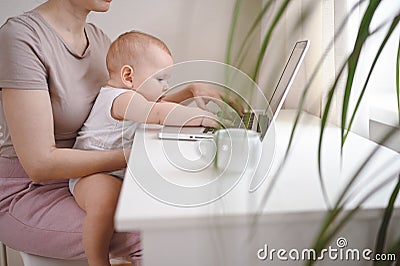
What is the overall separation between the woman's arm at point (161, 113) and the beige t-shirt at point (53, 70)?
174 mm

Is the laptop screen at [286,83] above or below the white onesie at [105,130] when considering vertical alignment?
above

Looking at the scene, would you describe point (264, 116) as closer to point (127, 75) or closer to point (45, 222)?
point (127, 75)

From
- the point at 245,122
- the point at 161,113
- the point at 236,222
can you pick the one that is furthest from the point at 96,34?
the point at 236,222

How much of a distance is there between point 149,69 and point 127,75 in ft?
0.20

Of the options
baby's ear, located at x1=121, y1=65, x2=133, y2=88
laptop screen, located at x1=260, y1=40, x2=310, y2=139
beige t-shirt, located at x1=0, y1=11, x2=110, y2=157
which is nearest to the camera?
laptop screen, located at x1=260, y1=40, x2=310, y2=139

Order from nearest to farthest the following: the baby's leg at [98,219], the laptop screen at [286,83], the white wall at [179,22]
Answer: the laptop screen at [286,83] → the baby's leg at [98,219] → the white wall at [179,22]

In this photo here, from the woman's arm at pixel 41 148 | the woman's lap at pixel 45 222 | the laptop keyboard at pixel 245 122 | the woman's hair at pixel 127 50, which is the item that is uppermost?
the woman's hair at pixel 127 50

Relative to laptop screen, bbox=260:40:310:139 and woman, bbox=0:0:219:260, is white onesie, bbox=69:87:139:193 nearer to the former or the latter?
woman, bbox=0:0:219:260

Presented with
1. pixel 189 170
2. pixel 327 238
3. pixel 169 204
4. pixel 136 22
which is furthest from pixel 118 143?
pixel 327 238

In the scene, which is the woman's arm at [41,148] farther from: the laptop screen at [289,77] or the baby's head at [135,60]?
the laptop screen at [289,77]

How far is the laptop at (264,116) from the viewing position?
1026mm

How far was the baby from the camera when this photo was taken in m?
1.23

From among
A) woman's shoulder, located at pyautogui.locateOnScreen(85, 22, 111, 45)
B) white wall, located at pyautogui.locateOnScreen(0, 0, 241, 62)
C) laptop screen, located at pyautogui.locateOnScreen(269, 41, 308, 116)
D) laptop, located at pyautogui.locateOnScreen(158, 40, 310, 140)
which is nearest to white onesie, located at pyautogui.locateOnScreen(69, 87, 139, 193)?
laptop, located at pyautogui.locateOnScreen(158, 40, 310, 140)

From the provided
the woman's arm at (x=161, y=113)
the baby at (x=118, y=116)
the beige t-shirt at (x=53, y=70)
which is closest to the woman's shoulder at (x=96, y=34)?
the beige t-shirt at (x=53, y=70)
